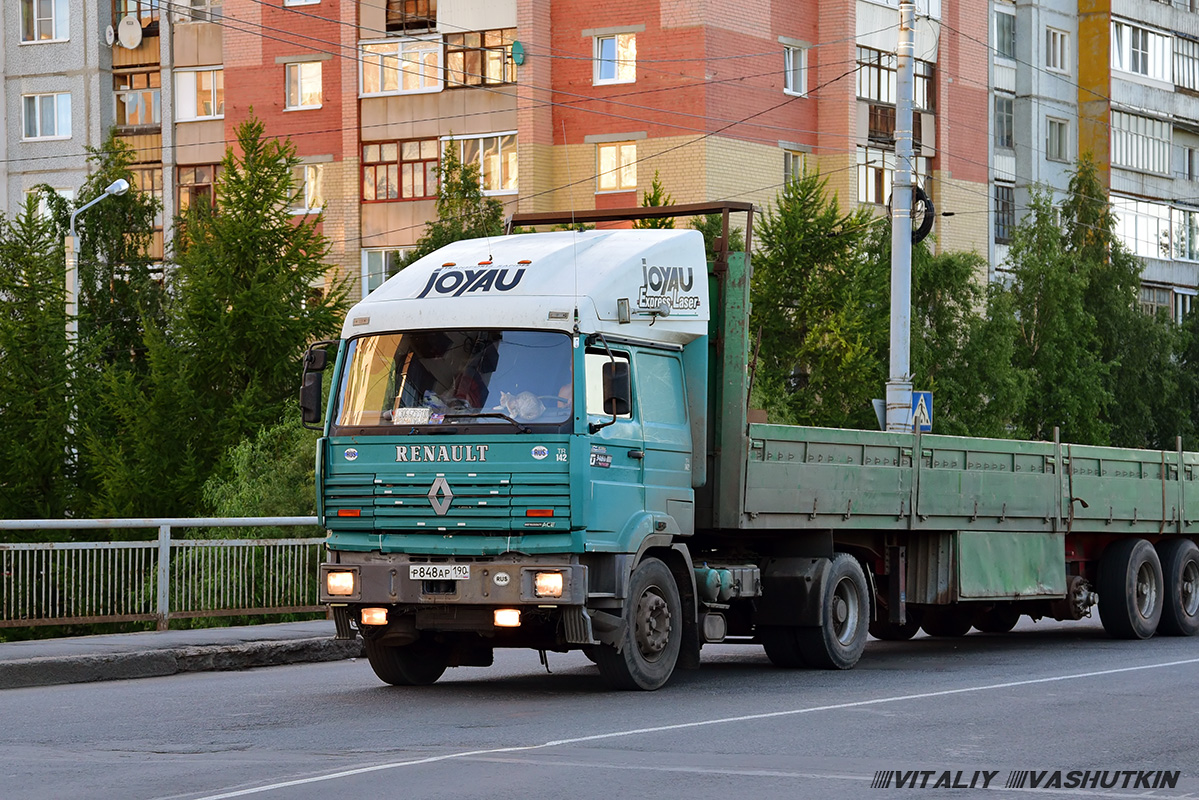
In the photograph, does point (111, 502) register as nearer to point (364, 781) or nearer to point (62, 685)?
point (62, 685)

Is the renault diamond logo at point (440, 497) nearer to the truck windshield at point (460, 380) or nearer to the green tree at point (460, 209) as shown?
the truck windshield at point (460, 380)

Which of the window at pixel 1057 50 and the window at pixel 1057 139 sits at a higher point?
the window at pixel 1057 50

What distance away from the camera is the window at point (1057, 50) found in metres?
62.5

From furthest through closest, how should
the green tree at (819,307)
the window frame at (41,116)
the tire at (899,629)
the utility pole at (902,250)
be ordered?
the window frame at (41,116) < the green tree at (819,307) < the utility pole at (902,250) < the tire at (899,629)

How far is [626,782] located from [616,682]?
177 inches

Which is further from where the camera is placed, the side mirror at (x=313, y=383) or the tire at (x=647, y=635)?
the side mirror at (x=313, y=383)

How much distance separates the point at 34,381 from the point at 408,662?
1133 inches

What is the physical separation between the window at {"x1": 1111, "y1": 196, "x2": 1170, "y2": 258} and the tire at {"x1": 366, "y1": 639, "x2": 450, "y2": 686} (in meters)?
50.9

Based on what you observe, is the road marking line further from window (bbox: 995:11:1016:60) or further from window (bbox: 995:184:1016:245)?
window (bbox: 995:11:1016:60)

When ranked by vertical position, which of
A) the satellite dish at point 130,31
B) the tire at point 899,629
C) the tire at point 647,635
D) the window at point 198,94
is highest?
the satellite dish at point 130,31

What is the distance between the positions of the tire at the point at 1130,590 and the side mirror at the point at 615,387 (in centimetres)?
882

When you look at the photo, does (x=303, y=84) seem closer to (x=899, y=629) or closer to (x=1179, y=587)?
(x=899, y=629)

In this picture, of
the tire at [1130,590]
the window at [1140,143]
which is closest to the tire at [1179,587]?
the tire at [1130,590]

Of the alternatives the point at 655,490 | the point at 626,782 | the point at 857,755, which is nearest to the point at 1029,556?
the point at 655,490
